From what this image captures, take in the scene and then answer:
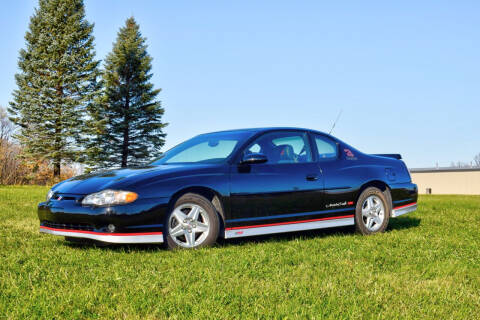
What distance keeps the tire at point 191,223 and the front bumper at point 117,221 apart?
5.4 inches

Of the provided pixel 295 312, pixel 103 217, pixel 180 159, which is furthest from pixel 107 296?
pixel 180 159

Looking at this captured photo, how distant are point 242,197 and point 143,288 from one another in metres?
2.52

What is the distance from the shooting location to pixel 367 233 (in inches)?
298

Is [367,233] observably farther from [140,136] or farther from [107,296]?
[140,136]

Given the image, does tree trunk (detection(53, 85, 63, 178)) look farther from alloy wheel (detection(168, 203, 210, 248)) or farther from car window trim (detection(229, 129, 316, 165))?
alloy wheel (detection(168, 203, 210, 248))

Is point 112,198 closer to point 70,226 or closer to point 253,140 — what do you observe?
point 70,226

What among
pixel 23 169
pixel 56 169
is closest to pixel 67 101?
pixel 56 169

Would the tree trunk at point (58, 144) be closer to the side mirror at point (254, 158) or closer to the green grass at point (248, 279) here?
the green grass at point (248, 279)

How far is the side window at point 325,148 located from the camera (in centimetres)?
746

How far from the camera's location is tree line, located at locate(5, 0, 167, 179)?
Answer: 37.5m

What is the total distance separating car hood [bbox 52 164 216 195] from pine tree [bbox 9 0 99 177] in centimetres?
3233

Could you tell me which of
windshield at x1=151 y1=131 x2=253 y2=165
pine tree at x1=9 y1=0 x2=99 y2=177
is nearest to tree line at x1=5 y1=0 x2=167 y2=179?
pine tree at x1=9 y1=0 x2=99 y2=177

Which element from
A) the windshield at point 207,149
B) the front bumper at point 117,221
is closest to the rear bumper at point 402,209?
the windshield at point 207,149

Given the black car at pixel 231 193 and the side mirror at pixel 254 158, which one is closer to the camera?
the black car at pixel 231 193
